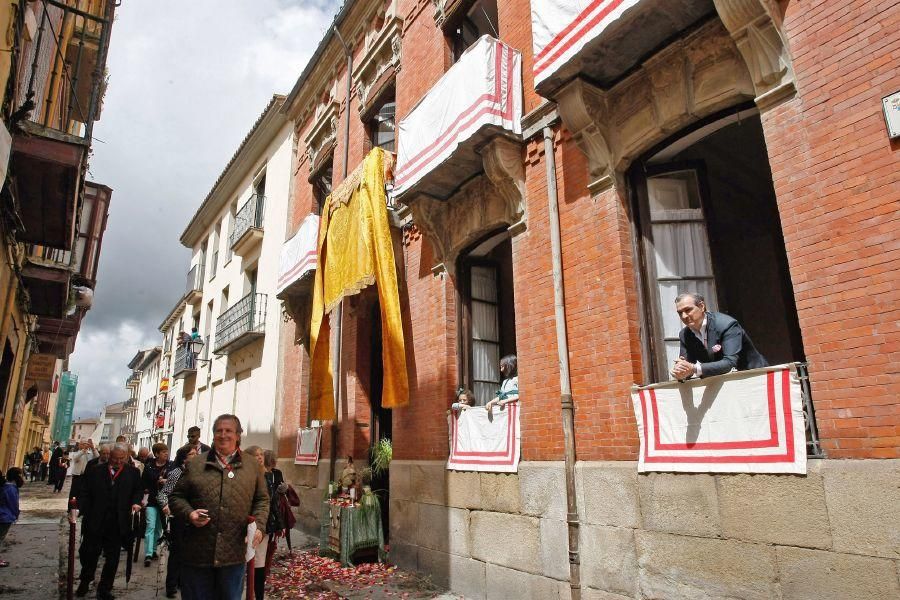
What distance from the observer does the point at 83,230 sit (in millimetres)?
11586

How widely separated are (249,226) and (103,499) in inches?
513

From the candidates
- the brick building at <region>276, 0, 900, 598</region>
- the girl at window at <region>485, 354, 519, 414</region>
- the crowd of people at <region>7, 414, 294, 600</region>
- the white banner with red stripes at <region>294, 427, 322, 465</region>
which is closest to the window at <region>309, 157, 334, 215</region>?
the brick building at <region>276, 0, 900, 598</region>

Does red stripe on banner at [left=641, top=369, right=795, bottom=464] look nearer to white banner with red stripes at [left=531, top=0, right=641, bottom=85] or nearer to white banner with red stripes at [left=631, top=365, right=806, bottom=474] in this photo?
white banner with red stripes at [left=631, top=365, right=806, bottom=474]

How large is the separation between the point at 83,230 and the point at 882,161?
13209mm

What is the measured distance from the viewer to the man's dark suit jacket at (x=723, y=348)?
14.8ft

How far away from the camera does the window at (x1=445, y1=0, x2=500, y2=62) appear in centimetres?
923

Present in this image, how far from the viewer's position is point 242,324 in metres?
17.4

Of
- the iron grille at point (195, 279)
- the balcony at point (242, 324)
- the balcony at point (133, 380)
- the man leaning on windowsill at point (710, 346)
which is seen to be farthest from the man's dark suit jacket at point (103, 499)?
the balcony at point (133, 380)

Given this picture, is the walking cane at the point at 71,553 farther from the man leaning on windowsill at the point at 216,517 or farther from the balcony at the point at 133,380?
the balcony at the point at 133,380

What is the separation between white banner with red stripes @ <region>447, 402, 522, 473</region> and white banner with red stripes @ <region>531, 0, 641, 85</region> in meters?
3.96

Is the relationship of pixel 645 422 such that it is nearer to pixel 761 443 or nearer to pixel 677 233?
pixel 761 443

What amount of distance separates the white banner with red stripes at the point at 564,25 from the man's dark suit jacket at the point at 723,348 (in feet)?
9.70

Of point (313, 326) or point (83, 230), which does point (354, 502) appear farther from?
point (83, 230)

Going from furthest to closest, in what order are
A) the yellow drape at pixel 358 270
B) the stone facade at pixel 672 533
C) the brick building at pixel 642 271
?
the yellow drape at pixel 358 270, the brick building at pixel 642 271, the stone facade at pixel 672 533
